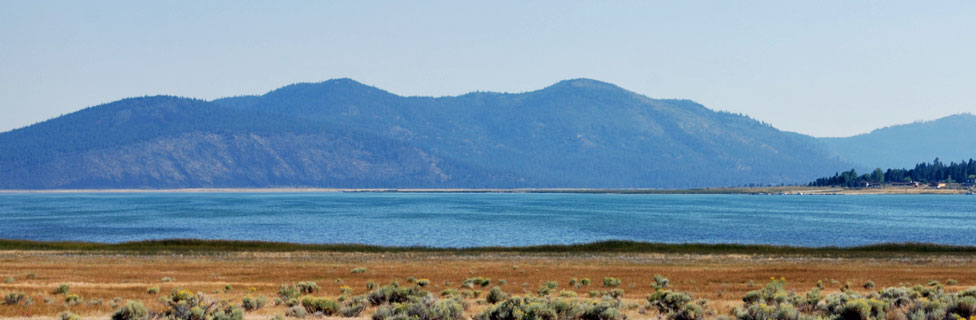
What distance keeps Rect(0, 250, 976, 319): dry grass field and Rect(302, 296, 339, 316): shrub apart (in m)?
1.01

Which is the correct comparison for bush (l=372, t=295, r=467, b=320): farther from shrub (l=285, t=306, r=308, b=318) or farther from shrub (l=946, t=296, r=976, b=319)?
shrub (l=946, t=296, r=976, b=319)

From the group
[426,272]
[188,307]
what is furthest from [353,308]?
[426,272]

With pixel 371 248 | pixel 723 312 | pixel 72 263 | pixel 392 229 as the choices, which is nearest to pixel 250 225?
pixel 392 229

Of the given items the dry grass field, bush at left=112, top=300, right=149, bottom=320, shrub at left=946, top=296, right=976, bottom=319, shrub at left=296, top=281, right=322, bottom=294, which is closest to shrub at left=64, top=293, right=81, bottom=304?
the dry grass field

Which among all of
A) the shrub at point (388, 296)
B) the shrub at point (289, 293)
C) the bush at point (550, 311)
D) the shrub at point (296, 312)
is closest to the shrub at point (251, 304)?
the shrub at point (296, 312)

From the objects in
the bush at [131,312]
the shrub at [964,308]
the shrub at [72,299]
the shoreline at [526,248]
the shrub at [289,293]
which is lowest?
the shoreline at [526,248]

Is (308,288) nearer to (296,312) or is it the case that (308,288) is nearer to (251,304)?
(251,304)

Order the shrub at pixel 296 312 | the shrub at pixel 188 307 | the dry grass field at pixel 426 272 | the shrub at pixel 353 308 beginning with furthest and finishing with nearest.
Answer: the dry grass field at pixel 426 272
the shrub at pixel 353 308
the shrub at pixel 296 312
the shrub at pixel 188 307

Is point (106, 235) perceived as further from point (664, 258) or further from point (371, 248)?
point (664, 258)

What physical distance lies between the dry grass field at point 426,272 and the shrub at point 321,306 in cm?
101

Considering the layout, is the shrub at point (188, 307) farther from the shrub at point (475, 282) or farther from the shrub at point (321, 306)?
the shrub at point (475, 282)

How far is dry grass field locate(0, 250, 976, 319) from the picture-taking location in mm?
35062

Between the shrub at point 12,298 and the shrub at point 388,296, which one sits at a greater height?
the shrub at point 388,296

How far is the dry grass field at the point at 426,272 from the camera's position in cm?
3506
